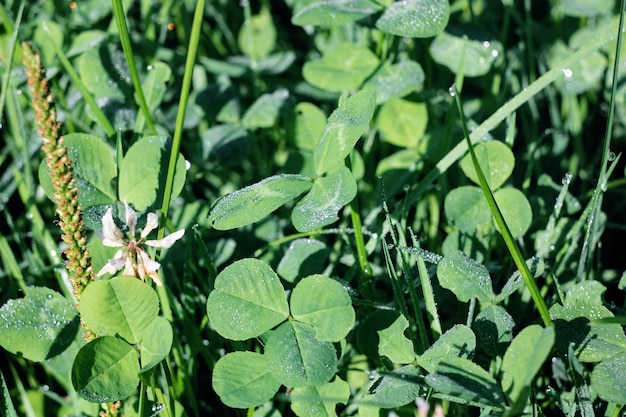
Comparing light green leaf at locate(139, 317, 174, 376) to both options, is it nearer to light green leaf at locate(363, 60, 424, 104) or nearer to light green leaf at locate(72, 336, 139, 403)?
light green leaf at locate(72, 336, 139, 403)

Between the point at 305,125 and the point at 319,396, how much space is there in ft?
2.77

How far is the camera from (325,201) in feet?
A: 4.08

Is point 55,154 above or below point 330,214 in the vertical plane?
above

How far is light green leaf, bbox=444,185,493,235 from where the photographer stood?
4.92 ft

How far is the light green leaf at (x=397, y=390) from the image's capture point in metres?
1.12

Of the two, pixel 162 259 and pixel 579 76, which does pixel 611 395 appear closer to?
pixel 162 259

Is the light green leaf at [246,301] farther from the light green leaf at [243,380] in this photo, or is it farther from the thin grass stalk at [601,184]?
the thin grass stalk at [601,184]

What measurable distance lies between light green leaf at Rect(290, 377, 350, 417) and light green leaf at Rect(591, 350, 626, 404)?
41 cm

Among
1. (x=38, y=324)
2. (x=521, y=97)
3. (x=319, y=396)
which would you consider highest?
(x=521, y=97)

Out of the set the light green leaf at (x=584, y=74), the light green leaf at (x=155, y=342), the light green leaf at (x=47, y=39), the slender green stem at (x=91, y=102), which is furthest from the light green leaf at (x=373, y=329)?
the light green leaf at (x=47, y=39)

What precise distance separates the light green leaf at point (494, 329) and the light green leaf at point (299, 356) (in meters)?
0.27

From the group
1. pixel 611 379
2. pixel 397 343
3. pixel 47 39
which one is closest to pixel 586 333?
pixel 611 379

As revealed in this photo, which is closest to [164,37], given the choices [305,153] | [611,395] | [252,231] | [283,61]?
[283,61]

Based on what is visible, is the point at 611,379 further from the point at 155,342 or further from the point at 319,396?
the point at 155,342
